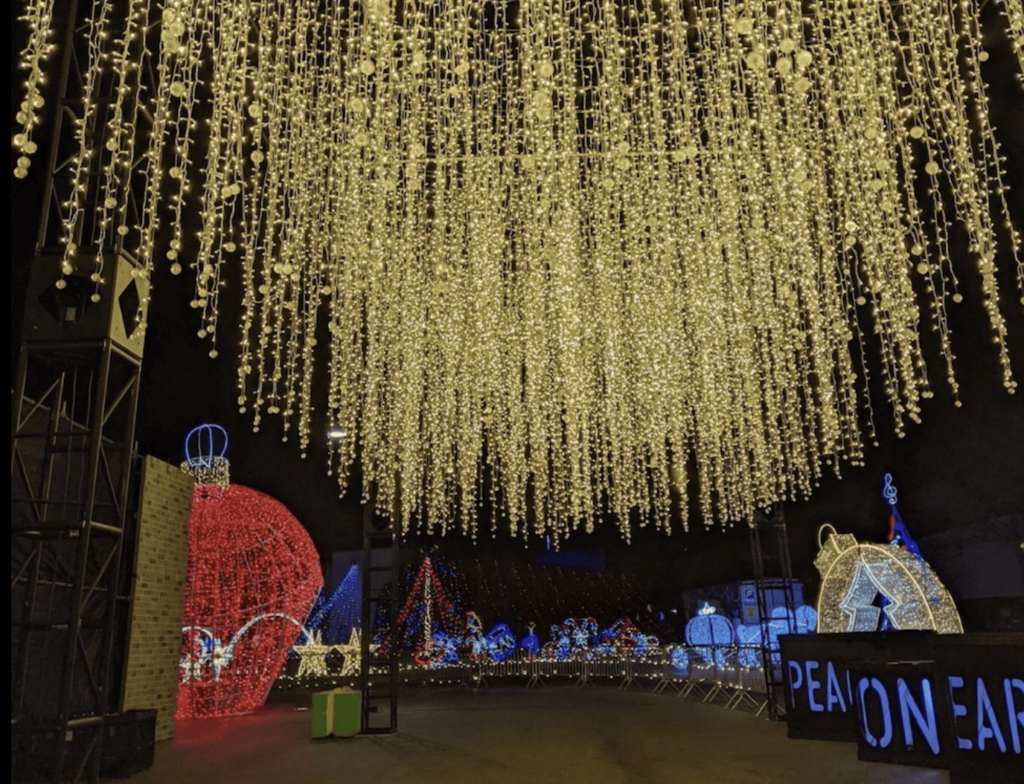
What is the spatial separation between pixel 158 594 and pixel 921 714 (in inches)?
268

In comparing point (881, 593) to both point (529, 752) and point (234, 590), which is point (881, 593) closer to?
point (529, 752)

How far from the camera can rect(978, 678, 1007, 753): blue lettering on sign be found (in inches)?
166

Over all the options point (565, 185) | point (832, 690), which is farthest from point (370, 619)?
point (565, 185)

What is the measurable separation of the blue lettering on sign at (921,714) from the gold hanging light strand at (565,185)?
174 centimetres

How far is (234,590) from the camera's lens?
9.45 meters

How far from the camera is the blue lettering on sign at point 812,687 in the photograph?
22.1ft

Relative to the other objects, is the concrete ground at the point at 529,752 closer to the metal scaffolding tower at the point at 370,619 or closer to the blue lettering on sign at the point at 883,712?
the blue lettering on sign at the point at 883,712

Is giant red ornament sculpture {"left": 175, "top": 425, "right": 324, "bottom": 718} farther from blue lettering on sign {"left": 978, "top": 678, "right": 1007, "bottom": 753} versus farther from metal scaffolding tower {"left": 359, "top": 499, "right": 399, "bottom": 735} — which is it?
blue lettering on sign {"left": 978, "top": 678, "right": 1007, "bottom": 753}

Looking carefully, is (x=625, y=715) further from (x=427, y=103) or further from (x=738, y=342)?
(x=427, y=103)

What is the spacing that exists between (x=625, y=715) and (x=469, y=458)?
4.50m

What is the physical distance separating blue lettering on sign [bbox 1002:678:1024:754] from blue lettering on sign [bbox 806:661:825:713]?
8.55 ft

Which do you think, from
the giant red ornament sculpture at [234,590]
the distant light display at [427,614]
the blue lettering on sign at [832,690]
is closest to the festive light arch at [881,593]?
the blue lettering on sign at [832,690]

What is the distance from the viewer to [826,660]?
6.69 m

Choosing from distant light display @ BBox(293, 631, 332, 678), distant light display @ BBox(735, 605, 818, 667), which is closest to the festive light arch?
distant light display @ BBox(735, 605, 818, 667)
